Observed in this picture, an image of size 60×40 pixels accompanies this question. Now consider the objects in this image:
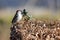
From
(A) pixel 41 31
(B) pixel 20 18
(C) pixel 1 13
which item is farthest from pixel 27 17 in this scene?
(C) pixel 1 13

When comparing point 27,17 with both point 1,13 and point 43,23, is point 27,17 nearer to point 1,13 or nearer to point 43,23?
point 43,23

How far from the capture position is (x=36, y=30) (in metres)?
4.57

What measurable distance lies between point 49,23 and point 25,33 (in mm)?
496

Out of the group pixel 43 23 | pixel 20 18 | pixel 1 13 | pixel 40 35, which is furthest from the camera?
pixel 1 13

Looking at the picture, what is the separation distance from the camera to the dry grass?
4.45 metres

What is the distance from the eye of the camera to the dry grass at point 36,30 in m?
4.45

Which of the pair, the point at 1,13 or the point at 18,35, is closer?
the point at 18,35

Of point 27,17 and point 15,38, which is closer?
point 15,38

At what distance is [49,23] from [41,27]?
213mm

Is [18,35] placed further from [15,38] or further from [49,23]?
[49,23]

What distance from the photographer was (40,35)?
448 cm

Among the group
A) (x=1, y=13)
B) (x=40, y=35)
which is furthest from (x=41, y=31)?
(x=1, y=13)

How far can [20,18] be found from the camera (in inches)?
210

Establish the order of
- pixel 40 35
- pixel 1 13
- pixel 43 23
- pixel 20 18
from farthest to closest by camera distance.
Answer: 1. pixel 1 13
2. pixel 20 18
3. pixel 43 23
4. pixel 40 35
